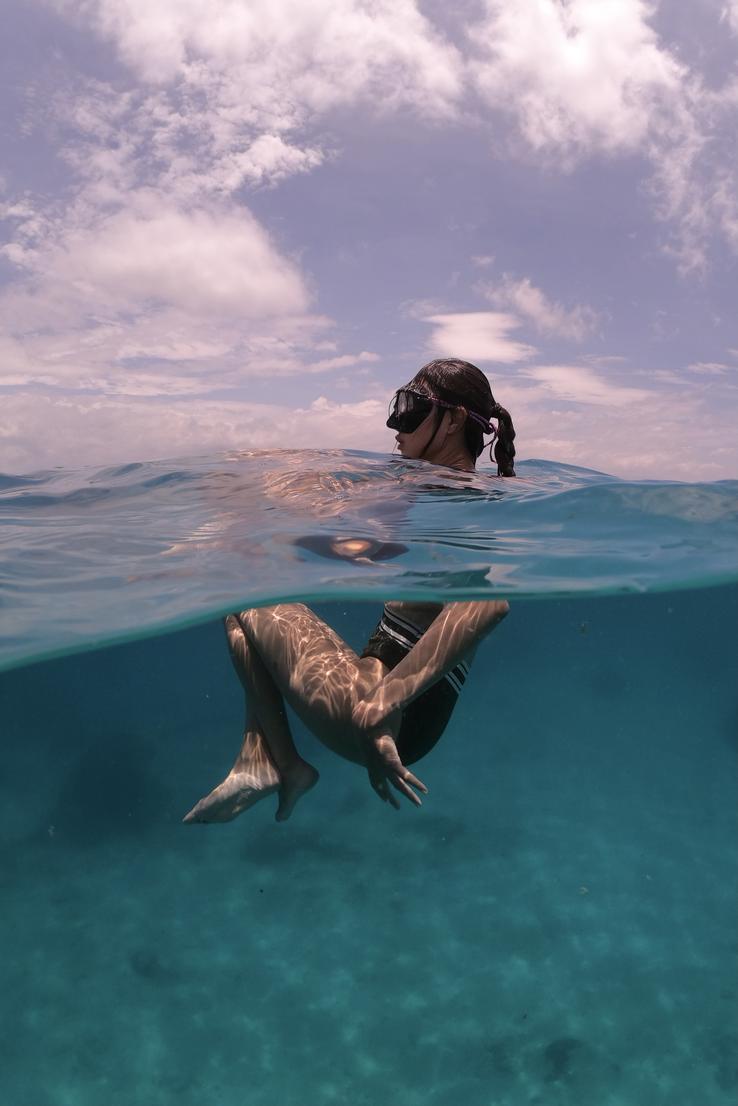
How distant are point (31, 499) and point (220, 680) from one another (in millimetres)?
39823

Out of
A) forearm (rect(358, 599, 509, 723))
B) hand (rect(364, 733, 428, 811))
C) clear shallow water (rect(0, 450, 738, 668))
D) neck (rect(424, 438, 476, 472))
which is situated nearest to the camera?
hand (rect(364, 733, 428, 811))

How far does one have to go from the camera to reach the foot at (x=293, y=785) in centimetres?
492

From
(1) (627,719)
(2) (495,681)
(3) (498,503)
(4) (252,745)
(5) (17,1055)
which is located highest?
(3) (498,503)

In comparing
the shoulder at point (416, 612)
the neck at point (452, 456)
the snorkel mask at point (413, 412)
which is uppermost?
the snorkel mask at point (413, 412)

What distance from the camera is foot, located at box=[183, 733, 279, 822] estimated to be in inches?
181

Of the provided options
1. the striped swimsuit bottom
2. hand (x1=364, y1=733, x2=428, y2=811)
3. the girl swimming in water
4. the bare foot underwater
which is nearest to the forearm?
the girl swimming in water

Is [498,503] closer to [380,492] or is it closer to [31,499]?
[380,492]

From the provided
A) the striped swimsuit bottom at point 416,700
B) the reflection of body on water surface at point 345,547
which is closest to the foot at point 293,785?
the striped swimsuit bottom at point 416,700

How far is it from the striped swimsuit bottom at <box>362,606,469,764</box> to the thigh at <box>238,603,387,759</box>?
19cm

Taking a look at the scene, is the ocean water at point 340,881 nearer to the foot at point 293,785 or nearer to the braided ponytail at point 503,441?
the braided ponytail at point 503,441

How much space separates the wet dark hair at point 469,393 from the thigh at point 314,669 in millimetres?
2265

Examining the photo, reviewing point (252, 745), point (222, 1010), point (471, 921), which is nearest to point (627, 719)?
point (471, 921)

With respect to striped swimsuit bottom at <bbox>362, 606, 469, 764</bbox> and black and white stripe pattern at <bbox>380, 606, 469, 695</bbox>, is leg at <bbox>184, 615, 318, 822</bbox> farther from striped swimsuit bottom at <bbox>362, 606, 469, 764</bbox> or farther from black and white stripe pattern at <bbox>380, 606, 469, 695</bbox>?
black and white stripe pattern at <bbox>380, 606, 469, 695</bbox>

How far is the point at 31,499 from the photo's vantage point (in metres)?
10.4
